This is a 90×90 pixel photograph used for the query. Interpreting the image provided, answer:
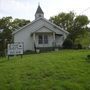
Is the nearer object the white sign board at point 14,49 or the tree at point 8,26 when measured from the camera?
the white sign board at point 14,49

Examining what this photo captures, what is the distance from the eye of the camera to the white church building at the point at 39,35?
43.1 metres

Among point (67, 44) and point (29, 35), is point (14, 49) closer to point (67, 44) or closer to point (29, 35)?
point (67, 44)

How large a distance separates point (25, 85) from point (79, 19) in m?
54.6

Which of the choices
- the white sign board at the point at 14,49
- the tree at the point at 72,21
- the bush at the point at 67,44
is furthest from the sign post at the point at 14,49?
the tree at the point at 72,21

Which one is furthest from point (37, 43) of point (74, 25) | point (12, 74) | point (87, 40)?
point (12, 74)

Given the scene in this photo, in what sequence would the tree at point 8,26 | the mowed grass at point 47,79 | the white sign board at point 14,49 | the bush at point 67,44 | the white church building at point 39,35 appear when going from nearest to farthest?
the mowed grass at point 47,79, the white sign board at point 14,49, the bush at point 67,44, the white church building at point 39,35, the tree at point 8,26

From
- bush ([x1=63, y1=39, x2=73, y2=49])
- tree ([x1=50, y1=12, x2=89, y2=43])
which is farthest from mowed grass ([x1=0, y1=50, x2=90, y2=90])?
tree ([x1=50, y1=12, x2=89, y2=43])

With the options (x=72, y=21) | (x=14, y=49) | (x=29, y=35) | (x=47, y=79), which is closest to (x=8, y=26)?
(x=72, y=21)

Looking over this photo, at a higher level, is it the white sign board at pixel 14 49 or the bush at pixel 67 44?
the bush at pixel 67 44

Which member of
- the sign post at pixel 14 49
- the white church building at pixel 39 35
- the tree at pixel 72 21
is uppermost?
the tree at pixel 72 21

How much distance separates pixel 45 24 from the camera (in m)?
45.5

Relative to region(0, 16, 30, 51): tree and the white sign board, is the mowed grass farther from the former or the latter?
region(0, 16, 30, 51): tree

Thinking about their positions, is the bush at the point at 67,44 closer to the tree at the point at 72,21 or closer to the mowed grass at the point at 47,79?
the tree at the point at 72,21

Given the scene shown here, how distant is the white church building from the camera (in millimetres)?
43125
